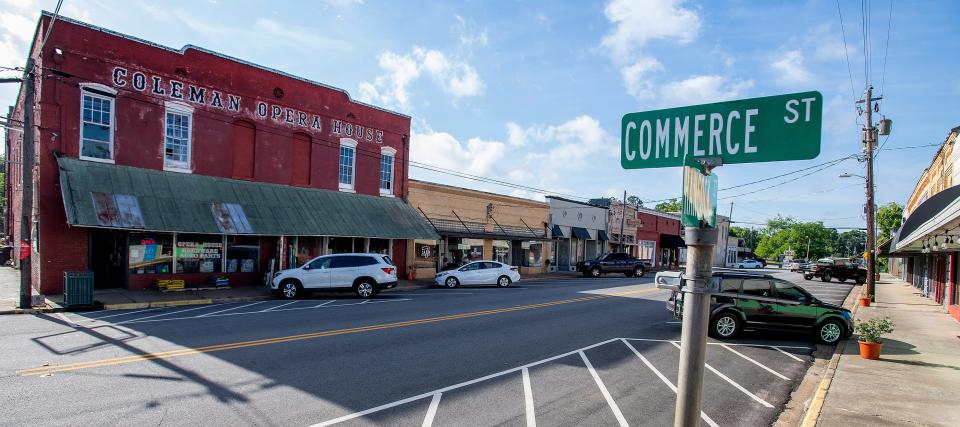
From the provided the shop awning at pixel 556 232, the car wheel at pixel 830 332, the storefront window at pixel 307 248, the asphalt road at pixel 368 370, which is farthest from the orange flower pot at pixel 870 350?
the shop awning at pixel 556 232

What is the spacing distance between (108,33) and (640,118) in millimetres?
20812

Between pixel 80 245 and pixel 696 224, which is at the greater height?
pixel 696 224

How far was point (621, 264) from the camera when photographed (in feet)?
128

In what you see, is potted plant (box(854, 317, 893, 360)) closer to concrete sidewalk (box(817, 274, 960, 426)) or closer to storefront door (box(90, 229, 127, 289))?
concrete sidewalk (box(817, 274, 960, 426))

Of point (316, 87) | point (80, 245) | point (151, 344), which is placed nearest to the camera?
point (151, 344)

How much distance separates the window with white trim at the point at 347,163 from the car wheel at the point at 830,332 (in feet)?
65.0

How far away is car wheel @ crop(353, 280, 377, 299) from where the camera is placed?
19859 mm

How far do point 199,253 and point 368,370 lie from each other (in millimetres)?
14830

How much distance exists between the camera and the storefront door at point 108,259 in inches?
748

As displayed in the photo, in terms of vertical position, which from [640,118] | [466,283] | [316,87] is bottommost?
[466,283]

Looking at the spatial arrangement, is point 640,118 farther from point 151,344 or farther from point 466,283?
point 466,283

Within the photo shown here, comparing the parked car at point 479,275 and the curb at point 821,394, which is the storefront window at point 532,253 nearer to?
the parked car at point 479,275

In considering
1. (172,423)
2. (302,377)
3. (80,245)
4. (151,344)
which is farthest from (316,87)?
(172,423)

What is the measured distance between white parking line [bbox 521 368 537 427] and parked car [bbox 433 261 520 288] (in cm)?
1733
